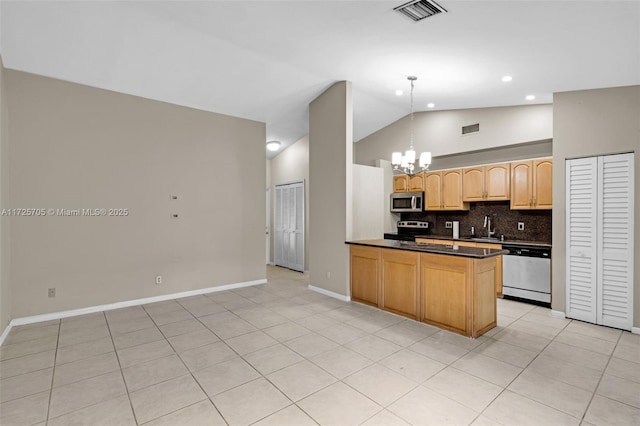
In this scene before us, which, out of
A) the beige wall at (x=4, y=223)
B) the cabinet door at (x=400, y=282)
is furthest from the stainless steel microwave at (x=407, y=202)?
the beige wall at (x=4, y=223)

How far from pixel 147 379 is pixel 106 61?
3800 millimetres

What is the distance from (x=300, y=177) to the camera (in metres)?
7.38

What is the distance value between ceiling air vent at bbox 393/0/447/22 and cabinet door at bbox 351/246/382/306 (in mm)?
2869

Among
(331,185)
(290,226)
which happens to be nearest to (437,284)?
(331,185)

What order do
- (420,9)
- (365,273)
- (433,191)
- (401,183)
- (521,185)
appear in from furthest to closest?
1. (401,183)
2. (433,191)
3. (521,185)
4. (365,273)
5. (420,9)

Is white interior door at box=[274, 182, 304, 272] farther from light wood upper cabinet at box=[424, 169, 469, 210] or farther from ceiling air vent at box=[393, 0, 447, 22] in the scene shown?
ceiling air vent at box=[393, 0, 447, 22]

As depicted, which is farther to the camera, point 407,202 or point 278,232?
point 278,232

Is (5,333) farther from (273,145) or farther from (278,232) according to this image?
(273,145)

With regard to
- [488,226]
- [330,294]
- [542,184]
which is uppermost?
[542,184]

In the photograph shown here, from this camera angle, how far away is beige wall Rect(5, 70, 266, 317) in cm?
404

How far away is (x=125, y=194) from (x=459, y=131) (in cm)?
575

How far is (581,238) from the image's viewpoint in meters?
4.04

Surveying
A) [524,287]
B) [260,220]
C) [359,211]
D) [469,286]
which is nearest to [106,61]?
[260,220]

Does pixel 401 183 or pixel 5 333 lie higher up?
pixel 401 183
